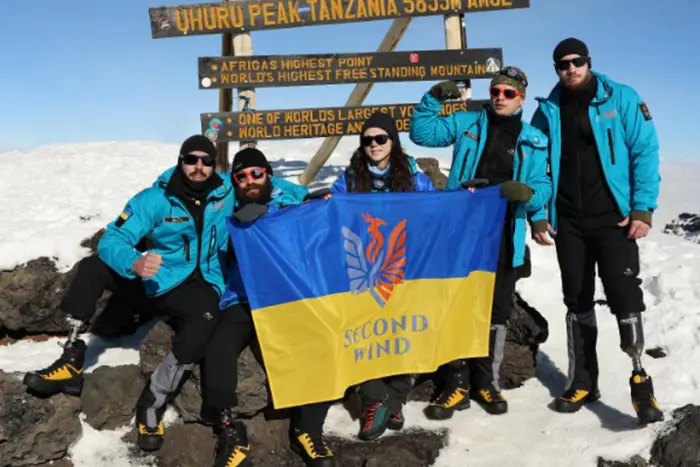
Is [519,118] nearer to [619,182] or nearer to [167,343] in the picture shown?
[619,182]

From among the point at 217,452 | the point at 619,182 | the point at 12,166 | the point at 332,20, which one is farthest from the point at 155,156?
the point at 619,182

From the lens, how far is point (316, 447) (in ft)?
14.7

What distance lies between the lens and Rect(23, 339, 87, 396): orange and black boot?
4498 millimetres

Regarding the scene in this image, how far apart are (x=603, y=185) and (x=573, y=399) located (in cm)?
185

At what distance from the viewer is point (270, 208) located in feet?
15.1

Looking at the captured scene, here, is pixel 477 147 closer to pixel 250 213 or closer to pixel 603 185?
pixel 603 185

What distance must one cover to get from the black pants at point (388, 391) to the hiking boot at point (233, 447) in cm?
97

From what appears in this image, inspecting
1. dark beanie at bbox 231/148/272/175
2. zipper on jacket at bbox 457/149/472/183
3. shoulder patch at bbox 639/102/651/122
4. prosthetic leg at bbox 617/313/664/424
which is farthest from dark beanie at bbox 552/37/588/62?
dark beanie at bbox 231/148/272/175

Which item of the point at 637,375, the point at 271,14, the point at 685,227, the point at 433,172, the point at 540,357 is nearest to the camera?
the point at 637,375

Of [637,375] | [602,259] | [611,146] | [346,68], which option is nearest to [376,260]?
[602,259]

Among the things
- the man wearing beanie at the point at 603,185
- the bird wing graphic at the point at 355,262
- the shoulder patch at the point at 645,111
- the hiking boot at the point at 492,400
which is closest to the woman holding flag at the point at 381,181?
the bird wing graphic at the point at 355,262

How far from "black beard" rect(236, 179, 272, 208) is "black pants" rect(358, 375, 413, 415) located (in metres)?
1.64

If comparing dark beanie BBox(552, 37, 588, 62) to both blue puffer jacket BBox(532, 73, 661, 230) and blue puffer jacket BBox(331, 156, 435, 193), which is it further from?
blue puffer jacket BBox(331, 156, 435, 193)

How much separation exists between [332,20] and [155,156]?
7006mm
